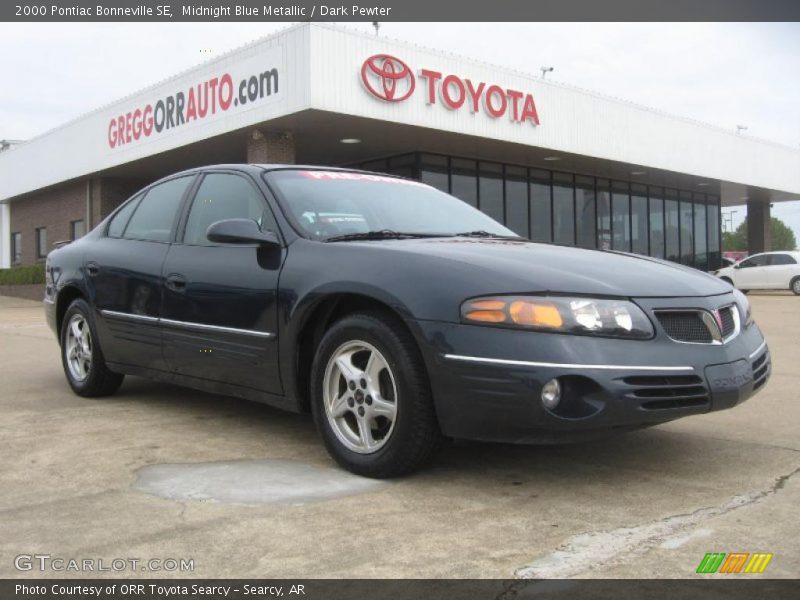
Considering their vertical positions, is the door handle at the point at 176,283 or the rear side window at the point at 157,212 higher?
the rear side window at the point at 157,212

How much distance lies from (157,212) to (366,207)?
157 centimetres

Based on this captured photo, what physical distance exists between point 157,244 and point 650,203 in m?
25.4

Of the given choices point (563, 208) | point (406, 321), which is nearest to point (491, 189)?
point (563, 208)

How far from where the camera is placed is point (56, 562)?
99.7 inches

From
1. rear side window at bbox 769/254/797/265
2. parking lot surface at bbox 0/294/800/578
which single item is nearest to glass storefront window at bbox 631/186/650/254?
rear side window at bbox 769/254/797/265

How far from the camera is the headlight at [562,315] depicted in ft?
10.3

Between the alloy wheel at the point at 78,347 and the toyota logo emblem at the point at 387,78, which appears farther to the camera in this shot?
the toyota logo emblem at the point at 387,78

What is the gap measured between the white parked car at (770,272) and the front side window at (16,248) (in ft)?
83.6

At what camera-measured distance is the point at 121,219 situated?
18.1 feet

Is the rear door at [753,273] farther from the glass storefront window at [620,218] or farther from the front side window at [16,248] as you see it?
the front side window at [16,248]

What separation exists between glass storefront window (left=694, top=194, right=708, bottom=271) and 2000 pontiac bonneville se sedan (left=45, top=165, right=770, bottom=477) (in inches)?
1076

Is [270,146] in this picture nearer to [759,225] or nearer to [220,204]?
[220,204]

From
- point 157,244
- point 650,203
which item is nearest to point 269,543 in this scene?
point 157,244

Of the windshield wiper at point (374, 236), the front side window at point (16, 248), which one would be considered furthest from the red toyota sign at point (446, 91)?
the front side window at point (16, 248)
